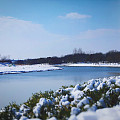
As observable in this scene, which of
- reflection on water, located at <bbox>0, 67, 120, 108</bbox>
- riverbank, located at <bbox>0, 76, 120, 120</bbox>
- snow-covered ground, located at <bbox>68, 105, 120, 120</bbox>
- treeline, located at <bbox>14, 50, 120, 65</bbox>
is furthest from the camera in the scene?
treeline, located at <bbox>14, 50, 120, 65</bbox>

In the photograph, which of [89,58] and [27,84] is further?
[89,58]

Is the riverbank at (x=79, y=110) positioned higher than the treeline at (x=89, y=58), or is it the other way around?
the treeline at (x=89, y=58)

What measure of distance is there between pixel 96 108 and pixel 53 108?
99cm

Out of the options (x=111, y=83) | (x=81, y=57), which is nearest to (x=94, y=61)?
(x=81, y=57)

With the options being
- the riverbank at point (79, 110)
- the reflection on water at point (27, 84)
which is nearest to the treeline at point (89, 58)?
the reflection on water at point (27, 84)

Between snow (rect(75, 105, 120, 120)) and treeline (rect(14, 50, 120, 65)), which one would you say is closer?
snow (rect(75, 105, 120, 120))

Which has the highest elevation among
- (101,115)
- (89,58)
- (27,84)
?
(89,58)

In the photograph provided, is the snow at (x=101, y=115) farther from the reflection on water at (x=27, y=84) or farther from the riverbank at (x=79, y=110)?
the reflection on water at (x=27, y=84)

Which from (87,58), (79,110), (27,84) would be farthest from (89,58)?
(79,110)

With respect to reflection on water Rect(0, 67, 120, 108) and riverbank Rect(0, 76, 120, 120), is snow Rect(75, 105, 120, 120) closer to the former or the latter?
riverbank Rect(0, 76, 120, 120)

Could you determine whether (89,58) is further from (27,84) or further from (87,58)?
(27,84)

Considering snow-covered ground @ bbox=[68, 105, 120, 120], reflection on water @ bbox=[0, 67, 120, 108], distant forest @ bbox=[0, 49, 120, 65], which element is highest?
distant forest @ bbox=[0, 49, 120, 65]

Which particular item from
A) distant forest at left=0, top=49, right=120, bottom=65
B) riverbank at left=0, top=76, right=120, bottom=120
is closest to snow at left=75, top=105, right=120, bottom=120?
riverbank at left=0, top=76, right=120, bottom=120

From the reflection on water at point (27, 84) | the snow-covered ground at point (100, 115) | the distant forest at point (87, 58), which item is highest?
the distant forest at point (87, 58)
